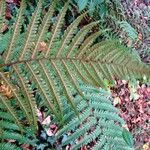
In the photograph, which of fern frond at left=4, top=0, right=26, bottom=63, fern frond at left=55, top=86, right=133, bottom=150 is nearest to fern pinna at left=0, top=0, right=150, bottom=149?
fern frond at left=4, top=0, right=26, bottom=63

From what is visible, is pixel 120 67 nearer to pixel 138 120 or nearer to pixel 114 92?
pixel 114 92

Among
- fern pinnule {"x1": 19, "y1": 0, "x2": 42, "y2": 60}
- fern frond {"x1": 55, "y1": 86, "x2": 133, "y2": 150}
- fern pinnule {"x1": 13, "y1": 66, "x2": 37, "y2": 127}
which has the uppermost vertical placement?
fern pinnule {"x1": 19, "y1": 0, "x2": 42, "y2": 60}

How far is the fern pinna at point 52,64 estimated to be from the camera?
4.95 feet

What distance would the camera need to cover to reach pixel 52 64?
158 centimetres

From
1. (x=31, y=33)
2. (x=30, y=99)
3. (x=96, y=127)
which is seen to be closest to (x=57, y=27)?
(x=31, y=33)

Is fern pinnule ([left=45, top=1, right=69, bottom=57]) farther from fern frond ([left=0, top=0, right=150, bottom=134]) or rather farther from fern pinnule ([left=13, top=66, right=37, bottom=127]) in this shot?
fern pinnule ([left=13, top=66, right=37, bottom=127])

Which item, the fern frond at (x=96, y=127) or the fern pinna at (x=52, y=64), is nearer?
the fern pinna at (x=52, y=64)

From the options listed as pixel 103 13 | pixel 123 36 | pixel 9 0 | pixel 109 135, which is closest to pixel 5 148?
pixel 109 135

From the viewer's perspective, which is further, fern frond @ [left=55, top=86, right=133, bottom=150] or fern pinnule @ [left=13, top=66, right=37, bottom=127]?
fern frond @ [left=55, top=86, right=133, bottom=150]

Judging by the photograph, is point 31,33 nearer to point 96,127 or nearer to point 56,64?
point 56,64

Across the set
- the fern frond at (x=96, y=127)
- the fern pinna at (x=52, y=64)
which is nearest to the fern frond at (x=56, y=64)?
the fern pinna at (x=52, y=64)

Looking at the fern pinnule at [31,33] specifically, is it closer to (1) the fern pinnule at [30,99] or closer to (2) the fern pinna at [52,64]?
(2) the fern pinna at [52,64]

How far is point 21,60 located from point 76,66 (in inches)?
10.1

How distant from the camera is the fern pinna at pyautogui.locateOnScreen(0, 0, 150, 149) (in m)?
1.51
